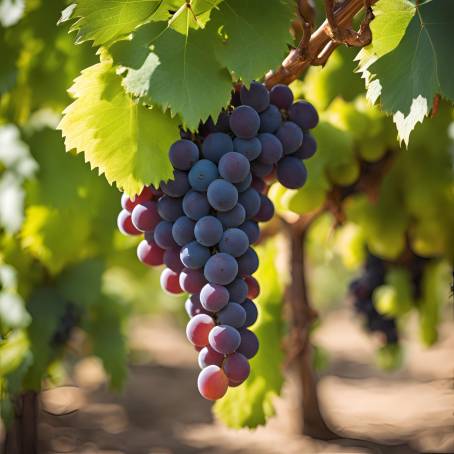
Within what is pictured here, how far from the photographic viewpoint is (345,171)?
154 centimetres

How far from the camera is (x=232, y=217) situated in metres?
0.99

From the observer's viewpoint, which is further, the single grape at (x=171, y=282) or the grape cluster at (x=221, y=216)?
the single grape at (x=171, y=282)

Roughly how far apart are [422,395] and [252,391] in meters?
1.82

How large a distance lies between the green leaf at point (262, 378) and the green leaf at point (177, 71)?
0.81 meters

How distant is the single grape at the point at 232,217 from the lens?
99cm

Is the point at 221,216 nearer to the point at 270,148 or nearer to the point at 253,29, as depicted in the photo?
the point at 270,148

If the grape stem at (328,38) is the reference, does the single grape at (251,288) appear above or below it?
below

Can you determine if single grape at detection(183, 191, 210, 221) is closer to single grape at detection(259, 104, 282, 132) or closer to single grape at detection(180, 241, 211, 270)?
single grape at detection(180, 241, 211, 270)

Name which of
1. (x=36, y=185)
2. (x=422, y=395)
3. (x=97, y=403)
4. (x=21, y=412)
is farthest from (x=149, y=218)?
(x=97, y=403)

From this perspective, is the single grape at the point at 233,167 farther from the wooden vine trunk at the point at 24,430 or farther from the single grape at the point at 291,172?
the wooden vine trunk at the point at 24,430

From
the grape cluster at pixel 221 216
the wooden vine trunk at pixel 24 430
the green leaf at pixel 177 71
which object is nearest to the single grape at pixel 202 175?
the grape cluster at pixel 221 216

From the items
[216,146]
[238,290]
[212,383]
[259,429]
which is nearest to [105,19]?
[216,146]

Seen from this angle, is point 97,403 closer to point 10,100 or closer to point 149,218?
point 10,100

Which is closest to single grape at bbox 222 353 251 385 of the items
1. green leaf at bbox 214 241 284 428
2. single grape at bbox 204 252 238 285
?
single grape at bbox 204 252 238 285
